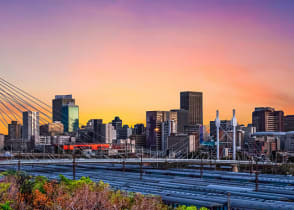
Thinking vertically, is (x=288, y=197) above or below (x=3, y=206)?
below

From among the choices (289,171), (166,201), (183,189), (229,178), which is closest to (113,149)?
(289,171)

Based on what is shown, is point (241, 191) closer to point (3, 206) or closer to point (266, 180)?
point (266, 180)

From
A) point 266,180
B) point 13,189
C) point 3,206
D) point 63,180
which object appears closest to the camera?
point 3,206

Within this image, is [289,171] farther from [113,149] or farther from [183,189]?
[113,149]

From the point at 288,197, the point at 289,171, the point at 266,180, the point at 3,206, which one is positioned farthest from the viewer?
the point at 289,171

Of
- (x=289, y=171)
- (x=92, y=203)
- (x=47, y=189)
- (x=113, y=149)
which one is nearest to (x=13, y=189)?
(x=47, y=189)

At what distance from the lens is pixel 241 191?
4875 cm

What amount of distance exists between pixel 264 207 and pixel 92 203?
17459 mm

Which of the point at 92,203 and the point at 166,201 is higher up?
the point at 92,203

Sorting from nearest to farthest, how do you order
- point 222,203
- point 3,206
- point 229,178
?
point 3,206, point 222,203, point 229,178

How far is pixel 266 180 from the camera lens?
6412cm

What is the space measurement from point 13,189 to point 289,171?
73.6 metres

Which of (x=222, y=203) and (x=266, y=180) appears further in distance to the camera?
(x=266, y=180)

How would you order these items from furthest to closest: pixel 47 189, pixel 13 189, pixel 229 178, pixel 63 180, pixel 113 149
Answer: pixel 113 149 < pixel 229 178 < pixel 63 180 < pixel 47 189 < pixel 13 189
